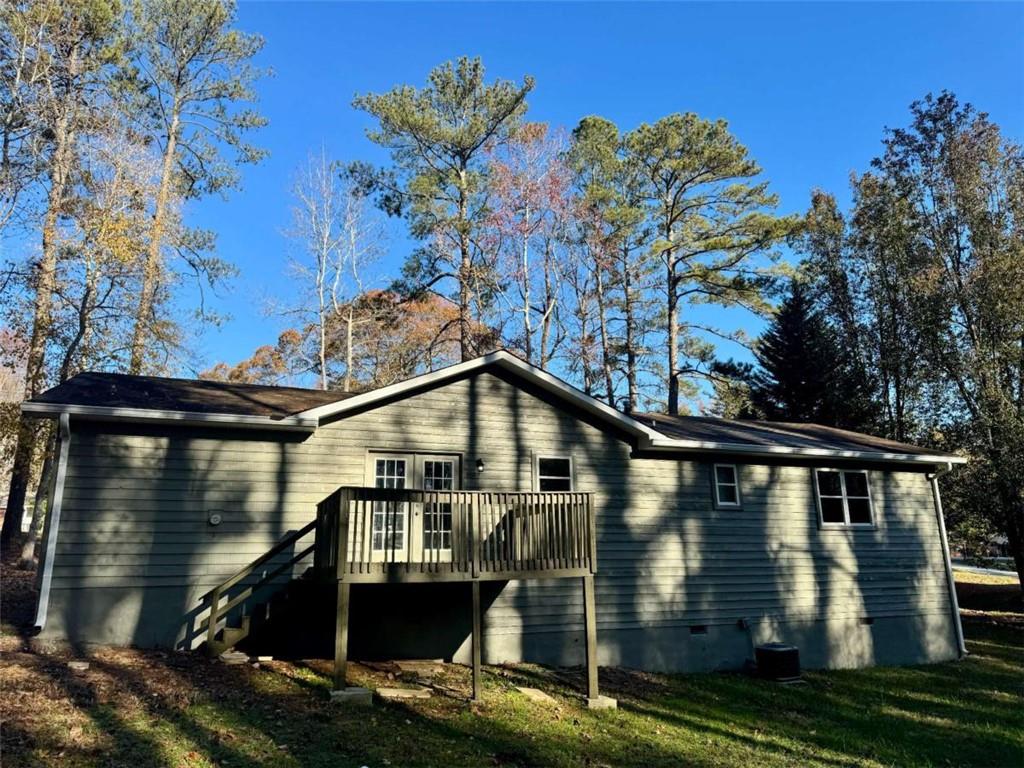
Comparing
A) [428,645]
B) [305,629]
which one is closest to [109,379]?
[305,629]

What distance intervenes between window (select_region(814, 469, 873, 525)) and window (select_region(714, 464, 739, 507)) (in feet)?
6.29

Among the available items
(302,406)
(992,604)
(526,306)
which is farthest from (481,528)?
→ (992,604)

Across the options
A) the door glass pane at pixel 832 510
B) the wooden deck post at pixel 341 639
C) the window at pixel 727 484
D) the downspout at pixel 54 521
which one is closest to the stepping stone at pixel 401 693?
the wooden deck post at pixel 341 639

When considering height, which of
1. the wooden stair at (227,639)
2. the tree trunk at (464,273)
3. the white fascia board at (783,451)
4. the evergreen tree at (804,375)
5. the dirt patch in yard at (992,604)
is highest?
the tree trunk at (464,273)

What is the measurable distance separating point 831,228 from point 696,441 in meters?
18.5

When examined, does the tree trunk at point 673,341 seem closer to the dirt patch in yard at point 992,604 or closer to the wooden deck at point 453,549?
the dirt patch in yard at point 992,604

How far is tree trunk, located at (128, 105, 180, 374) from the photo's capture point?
17.5 metres

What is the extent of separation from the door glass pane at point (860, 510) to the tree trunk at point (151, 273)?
17.3 m

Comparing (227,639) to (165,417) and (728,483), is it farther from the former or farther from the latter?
(728,483)

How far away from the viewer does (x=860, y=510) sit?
43.9 ft

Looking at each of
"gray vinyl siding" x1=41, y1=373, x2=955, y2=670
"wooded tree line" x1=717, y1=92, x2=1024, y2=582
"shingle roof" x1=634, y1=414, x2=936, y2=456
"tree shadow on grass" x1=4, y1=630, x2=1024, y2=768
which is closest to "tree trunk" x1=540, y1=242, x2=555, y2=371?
"wooded tree line" x1=717, y1=92, x2=1024, y2=582

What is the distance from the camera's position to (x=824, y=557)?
12750mm

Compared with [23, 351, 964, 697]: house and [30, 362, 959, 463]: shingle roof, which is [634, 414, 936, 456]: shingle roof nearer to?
[30, 362, 959, 463]: shingle roof

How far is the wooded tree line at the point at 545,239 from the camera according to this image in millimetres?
17906
